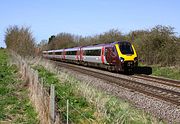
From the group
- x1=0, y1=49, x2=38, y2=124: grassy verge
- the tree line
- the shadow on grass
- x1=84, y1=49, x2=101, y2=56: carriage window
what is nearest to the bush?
the tree line

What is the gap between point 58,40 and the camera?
315 ft

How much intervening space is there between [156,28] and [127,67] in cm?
786

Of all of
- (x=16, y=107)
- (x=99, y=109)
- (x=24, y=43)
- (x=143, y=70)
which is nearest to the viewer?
(x=99, y=109)

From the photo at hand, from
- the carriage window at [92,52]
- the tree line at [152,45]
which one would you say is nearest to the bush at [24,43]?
the tree line at [152,45]

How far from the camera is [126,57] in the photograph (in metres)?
27.1

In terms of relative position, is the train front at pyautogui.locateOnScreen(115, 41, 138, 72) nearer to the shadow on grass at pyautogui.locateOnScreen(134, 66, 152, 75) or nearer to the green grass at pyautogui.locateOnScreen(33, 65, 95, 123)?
the shadow on grass at pyautogui.locateOnScreen(134, 66, 152, 75)

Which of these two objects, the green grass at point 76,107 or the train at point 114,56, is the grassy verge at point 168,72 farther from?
the green grass at point 76,107

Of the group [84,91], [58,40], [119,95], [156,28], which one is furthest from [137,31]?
[58,40]

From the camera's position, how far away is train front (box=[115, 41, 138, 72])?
26844 millimetres

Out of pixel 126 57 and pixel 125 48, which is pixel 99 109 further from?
pixel 125 48

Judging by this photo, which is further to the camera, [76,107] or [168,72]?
[168,72]

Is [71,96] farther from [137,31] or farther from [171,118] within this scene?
[137,31]

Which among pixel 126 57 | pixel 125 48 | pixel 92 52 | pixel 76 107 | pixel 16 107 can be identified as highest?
pixel 125 48

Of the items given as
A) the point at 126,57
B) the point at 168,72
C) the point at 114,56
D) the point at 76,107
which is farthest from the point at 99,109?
the point at 114,56
